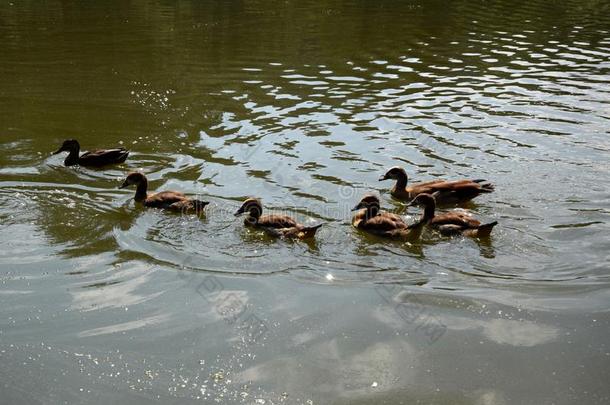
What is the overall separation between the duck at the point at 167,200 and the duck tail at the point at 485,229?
3383 mm

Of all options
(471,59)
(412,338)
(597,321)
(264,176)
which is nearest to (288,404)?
(412,338)

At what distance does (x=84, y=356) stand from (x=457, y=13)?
2305 cm

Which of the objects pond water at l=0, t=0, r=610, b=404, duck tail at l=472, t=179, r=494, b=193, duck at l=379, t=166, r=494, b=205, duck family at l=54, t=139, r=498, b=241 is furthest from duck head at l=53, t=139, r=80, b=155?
duck tail at l=472, t=179, r=494, b=193

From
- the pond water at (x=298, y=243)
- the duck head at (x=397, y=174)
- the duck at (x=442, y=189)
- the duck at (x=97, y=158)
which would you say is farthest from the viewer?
the duck at (x=97, y=158)

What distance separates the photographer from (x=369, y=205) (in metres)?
9.48

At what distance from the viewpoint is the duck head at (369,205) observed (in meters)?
9.46

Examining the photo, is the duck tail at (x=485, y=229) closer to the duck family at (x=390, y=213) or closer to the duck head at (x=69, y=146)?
the duck family at (x=390, y=213)

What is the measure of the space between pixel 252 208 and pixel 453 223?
96.7 inches

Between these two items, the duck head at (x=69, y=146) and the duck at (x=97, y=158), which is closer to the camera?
the duck at (x=97, y=158)

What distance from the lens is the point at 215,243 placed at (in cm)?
870

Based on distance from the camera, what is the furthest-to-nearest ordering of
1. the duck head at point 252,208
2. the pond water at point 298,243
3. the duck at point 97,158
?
the duck at point 97,158 → the duck head at point 252,208 → the pond water at point 298,243

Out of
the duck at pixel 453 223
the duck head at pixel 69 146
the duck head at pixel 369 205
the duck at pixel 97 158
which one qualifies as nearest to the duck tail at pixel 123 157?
the duck at pixel 97 158

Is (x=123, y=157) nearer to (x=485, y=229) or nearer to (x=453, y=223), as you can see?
(x=453, y=223)

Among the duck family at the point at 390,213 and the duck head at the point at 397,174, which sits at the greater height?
the duck head at the point at 397,174
